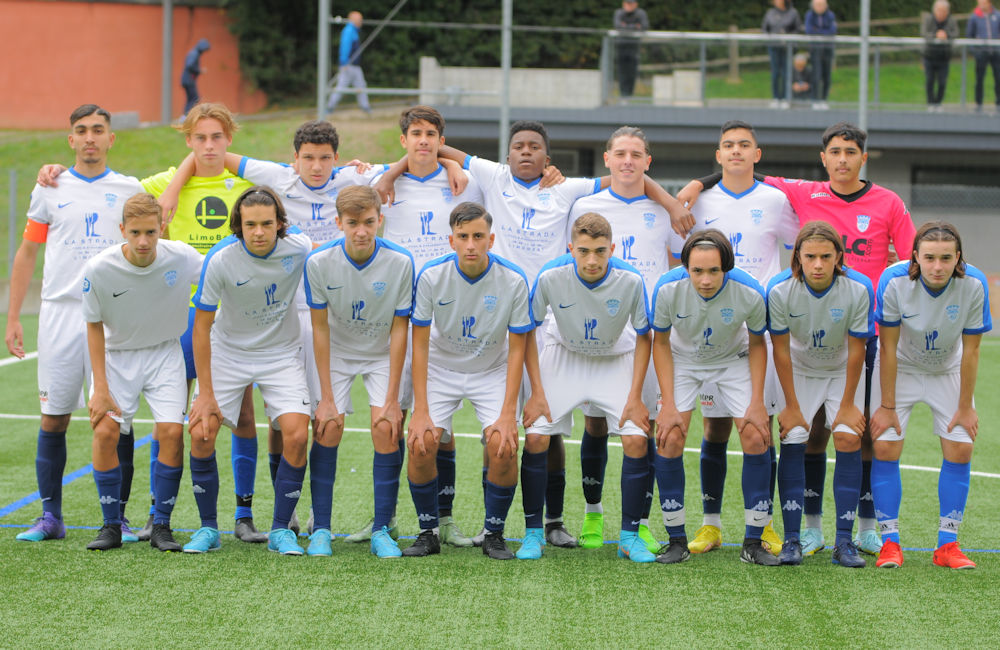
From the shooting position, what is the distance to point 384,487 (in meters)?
4.89

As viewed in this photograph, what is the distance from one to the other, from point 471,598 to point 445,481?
1.12 m

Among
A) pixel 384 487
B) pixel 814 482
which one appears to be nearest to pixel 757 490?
pixel 814 482

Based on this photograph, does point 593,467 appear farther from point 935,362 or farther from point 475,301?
point 935,362

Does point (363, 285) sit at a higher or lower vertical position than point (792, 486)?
higher

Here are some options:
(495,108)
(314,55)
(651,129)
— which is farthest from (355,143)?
(314,55)

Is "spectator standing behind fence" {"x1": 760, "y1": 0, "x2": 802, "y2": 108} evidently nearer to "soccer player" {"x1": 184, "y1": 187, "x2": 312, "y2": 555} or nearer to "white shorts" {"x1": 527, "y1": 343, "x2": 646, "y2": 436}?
"white shorts" {"x1": 527, "y1": 343, "x2": 646, "y2": 436}

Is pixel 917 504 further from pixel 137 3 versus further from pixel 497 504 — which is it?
pixel 137 3

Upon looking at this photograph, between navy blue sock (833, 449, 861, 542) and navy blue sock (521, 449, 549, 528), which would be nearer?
navy blue sock (833, 449, 861, 542)

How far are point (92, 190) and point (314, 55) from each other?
2213cm

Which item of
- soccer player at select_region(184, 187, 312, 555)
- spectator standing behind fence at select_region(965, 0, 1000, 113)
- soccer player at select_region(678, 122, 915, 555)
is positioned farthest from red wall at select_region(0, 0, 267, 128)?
soccer player at select_region(678, 122, 915, 555)

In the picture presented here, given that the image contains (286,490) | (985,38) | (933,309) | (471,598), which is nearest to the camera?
(471,598)

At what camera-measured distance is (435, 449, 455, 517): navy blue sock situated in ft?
17.3

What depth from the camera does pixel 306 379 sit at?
514cm

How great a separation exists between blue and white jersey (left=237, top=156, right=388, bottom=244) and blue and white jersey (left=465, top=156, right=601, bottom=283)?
0.69 m
